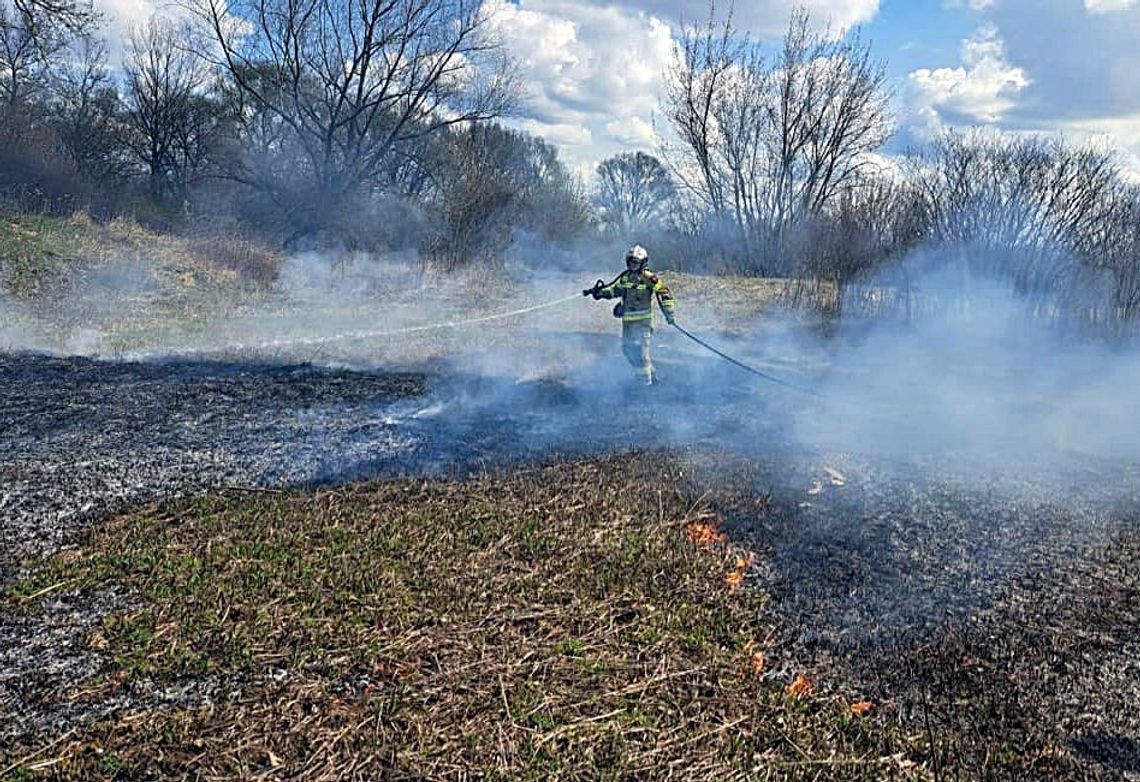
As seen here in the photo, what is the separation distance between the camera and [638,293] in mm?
9891

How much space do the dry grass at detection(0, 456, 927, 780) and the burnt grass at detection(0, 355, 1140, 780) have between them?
2 cm

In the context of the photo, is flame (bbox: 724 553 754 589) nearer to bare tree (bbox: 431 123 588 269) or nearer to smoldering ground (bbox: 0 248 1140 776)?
smoldering ground (bbox: 0 248 1140 776)

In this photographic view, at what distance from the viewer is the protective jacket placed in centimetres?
989

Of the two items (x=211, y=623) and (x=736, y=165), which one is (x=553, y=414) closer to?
(x=211, y=623)

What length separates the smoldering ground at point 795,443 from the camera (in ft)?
14.5

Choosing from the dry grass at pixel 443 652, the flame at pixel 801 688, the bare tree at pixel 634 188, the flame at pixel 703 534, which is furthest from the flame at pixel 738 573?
the bare tree at pixel 634 188

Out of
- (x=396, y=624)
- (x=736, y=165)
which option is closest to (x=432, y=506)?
(x=396, y=624)

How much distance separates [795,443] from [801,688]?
442 centimetres

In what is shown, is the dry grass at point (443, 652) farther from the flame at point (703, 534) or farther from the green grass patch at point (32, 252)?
the green grass patch at point (32, 252)

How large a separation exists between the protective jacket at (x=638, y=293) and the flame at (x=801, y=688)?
20.9 ft

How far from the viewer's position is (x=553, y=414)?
888 centimetres

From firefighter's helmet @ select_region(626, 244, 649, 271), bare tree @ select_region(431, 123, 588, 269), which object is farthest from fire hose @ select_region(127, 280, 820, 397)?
bare tree @ select_region(431, 123, 588, 269)

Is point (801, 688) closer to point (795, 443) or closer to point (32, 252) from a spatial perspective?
point (795, 443)

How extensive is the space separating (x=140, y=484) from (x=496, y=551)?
2948 mm
